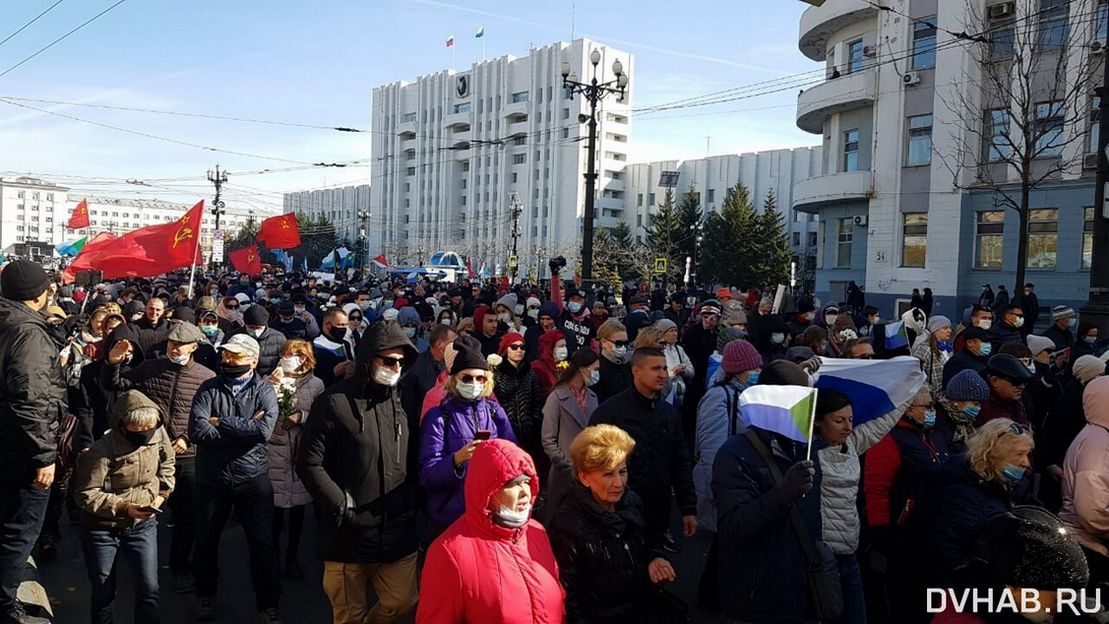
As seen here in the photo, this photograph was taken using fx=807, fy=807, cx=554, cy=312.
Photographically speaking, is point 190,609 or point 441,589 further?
point 190,609

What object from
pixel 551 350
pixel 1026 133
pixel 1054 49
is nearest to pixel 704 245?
pixel 1054 49

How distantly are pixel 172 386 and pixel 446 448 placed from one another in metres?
2.53

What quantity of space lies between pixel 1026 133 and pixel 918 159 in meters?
13.7

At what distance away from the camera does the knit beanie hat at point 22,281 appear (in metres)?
4.73

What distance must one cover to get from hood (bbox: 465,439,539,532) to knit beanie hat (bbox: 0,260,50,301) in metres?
3.31

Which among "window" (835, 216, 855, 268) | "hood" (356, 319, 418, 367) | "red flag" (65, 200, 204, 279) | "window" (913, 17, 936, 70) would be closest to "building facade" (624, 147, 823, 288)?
"window" (835, 216, 855, 268)

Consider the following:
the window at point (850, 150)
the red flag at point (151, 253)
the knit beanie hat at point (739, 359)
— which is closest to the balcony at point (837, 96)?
the window at point (850, 150)

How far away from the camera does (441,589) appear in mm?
2934

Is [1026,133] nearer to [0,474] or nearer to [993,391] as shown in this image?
[993,391]

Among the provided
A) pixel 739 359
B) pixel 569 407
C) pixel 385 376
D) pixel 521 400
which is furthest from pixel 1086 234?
pixel 385 376

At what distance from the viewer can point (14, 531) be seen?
4.66 metres

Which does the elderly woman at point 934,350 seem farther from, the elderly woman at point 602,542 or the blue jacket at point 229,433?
the blue jacket at point 229,433

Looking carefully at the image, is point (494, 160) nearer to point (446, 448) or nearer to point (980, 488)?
point (446, 448)

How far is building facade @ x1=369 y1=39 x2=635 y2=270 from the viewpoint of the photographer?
9494 centimetres
